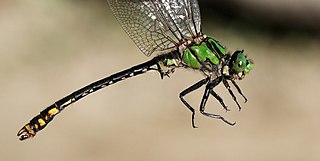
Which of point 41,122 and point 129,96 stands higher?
point 129,96

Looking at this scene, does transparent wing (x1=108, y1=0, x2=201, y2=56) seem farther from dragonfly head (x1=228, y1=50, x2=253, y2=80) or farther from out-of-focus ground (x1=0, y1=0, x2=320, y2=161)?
out-of-focus ground (x1=0, y1=0, x2=320, y2=161)

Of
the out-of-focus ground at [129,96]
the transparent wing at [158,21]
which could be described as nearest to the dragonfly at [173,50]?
the transparent wing at [158,21]

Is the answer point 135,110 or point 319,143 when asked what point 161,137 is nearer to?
point 135,110

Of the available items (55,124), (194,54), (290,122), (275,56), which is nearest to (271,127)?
(290,122)

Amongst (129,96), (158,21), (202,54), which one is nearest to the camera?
(202,54)

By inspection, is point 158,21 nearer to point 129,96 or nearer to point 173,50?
point 173,50

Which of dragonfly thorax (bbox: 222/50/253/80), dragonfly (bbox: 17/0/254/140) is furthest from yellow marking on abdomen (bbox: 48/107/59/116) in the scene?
dragonfly thorax (bbox: 222/50/253/80)

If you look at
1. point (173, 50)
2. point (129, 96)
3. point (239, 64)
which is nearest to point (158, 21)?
point (173, 50)
